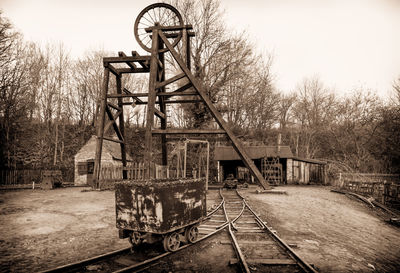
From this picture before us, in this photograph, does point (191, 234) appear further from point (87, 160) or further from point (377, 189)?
point (87, 160)

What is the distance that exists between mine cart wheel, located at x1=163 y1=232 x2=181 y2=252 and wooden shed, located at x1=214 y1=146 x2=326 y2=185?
17978mm

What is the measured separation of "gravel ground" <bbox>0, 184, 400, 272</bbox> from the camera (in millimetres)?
4410

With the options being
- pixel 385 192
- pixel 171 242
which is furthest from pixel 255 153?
pixel 171 242

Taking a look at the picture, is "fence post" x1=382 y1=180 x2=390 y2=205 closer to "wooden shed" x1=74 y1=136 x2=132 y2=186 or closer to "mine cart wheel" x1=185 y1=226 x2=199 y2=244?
"mine cart wheel" x1=185 y1=226 x2=199 y2=244

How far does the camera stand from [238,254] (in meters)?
4.29

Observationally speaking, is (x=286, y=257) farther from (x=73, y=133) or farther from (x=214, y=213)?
(x=73, y=133)

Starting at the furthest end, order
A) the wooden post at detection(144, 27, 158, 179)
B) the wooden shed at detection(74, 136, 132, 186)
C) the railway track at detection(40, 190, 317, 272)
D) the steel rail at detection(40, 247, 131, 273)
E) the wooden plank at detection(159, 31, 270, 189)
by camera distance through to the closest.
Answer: the wooden shed at detection(74, 136, 132, 186), the wooden plank at detection(159, 31, 270, 189), the wooden post at detection(144, 27, 158, 179), the railway track at detection(40, 190, 317, 272), the steel rail at detection(40, 247, 131, 273)

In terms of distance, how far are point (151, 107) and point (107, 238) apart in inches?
144

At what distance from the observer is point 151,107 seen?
278 inches

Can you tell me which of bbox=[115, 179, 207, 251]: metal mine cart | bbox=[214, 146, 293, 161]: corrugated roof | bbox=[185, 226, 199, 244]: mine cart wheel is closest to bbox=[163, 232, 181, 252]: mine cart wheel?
bbox=[115, 179, 207, 251]: metal mine cart

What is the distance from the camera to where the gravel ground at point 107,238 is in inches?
174

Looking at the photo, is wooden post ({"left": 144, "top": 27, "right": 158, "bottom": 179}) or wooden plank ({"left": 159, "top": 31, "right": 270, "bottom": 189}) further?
wooden plank ({"left": 159, "top": 31, "right": 270, "bottom": 189})

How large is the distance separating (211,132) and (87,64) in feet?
102

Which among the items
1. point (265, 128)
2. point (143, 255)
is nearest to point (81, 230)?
point (143, 255)
